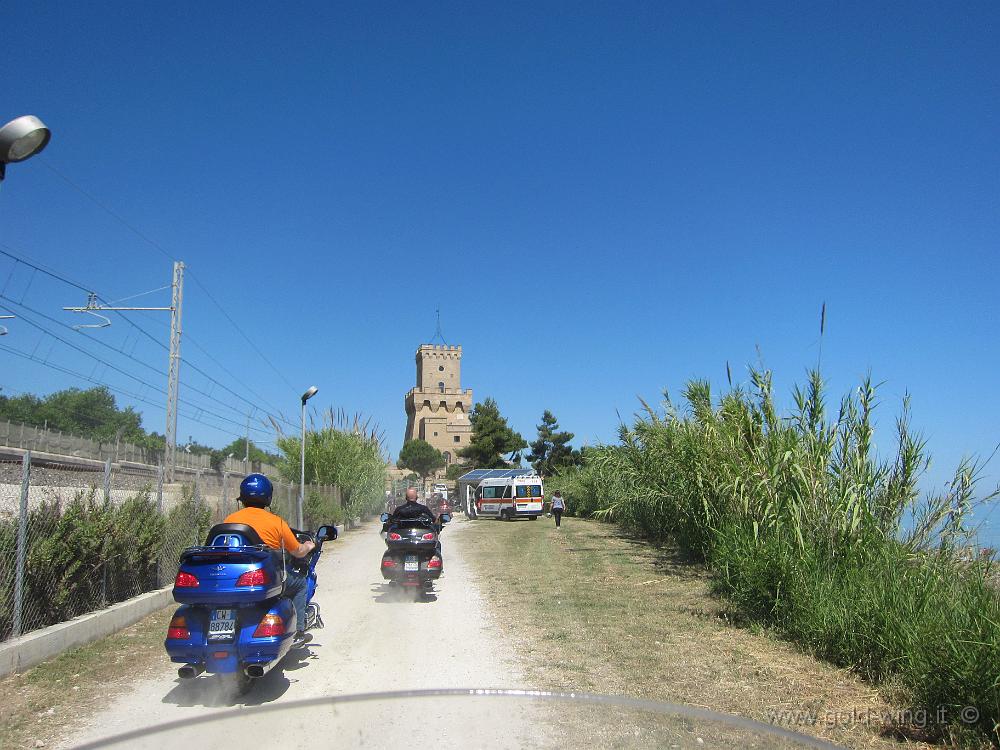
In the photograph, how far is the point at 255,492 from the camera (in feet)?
22.4

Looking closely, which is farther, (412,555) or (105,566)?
(412,555)

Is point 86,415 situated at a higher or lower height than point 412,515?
higher

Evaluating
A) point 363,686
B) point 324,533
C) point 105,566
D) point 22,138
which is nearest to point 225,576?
point 363,686

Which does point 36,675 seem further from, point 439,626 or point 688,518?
point 688,518

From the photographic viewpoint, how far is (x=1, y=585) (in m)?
6.63

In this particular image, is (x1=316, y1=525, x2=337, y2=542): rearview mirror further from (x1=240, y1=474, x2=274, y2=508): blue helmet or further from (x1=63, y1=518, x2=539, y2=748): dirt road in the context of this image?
(x1=63, y1=518, x2=539, y2=748): dirt road

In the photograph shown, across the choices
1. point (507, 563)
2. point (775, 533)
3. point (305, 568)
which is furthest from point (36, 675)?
point (507, 563)

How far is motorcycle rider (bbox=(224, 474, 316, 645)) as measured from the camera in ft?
21.4

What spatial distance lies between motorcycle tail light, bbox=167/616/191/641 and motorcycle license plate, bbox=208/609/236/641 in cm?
18

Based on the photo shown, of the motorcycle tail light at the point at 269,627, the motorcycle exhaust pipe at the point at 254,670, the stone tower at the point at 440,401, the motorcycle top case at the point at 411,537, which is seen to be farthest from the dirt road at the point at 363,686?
the stone tower at the point at 440,401

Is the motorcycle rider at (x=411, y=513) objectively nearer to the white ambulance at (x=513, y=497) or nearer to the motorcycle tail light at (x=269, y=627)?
the motorcycle tail light at (x=269, y=627)

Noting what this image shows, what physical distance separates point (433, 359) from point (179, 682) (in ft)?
419

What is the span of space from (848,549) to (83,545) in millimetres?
8695

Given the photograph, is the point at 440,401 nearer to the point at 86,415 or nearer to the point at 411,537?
the point at 86,415
